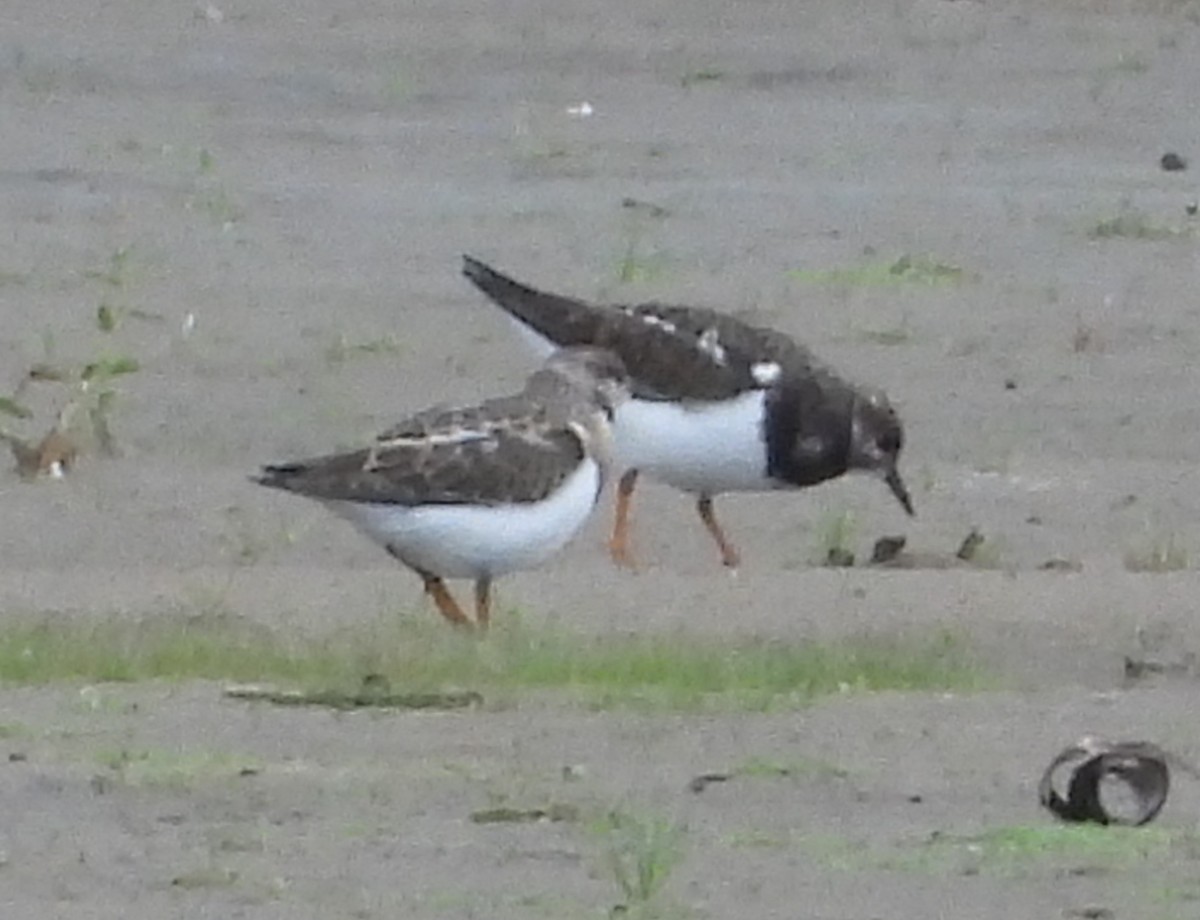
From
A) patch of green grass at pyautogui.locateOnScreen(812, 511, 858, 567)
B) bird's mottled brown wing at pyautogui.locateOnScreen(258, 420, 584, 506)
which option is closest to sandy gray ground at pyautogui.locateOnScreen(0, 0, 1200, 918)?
patch of green grass at pyautogui.locateOnScreen(812, 511, 858, 567)

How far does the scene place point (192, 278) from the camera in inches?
540

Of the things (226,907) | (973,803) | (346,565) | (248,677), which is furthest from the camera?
(346,565)

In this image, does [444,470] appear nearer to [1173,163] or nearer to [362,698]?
[362,698]

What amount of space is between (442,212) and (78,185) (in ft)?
4.35

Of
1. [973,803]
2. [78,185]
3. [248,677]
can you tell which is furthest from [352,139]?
[973,803]

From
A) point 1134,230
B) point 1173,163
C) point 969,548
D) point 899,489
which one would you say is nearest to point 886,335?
point 1134,230

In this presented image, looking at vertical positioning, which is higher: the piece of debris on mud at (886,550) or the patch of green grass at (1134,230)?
the patch of green grass at (1134,230)

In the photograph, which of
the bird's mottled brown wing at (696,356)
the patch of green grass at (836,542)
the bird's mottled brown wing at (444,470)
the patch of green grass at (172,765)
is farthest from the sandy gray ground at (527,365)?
the bird's mottled brown wing at (696,356)

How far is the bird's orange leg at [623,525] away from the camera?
1027 centimetres

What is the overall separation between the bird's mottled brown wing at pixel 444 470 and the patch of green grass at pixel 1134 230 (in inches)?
241

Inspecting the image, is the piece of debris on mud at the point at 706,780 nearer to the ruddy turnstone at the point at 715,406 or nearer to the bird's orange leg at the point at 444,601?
the bird's orange leg at the point at 444,601

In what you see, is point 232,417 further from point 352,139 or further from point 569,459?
point 352,139

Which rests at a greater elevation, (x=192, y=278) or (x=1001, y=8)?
(x=1001, y=8)

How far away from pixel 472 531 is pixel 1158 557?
170 cm
